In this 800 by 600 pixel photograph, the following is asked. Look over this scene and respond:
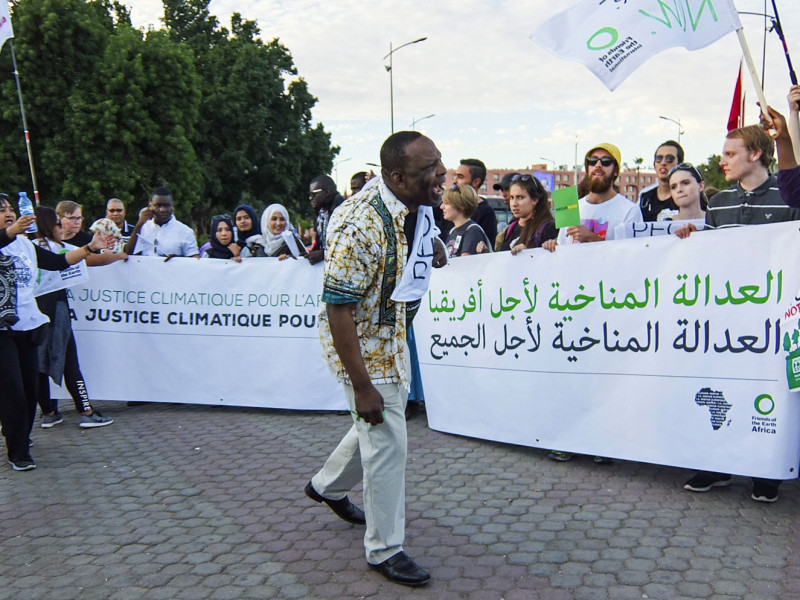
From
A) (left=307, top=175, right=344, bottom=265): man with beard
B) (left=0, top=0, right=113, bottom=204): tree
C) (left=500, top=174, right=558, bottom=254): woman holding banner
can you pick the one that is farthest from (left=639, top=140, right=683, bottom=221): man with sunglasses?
(left=0, top=0, right=113, bottom=204): tree

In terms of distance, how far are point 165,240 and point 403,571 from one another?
5.36 meters

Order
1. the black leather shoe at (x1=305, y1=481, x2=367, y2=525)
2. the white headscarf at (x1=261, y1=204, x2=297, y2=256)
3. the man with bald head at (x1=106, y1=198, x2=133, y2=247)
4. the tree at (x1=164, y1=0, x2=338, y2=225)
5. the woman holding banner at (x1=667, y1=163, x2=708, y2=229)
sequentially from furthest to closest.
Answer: the tree at (x1=164, y1=0, x2=338, y2=225)
the man with bald head at (x1=106, y1=198, x2=133, y2=247)
the white headscarf at (x1=261, y1=204, x2=297, y2=256)
the woman holding banner at (x1=667, y1=163, x2=708, y2=229)
the black leather shoe at (x1=305, y1=481, x2=367, y2=525)

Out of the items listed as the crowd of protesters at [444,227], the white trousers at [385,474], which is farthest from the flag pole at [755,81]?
the white trousers at [385,474]

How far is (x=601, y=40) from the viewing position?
459 centimetres

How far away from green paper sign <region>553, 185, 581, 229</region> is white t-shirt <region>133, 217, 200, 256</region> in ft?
14.3

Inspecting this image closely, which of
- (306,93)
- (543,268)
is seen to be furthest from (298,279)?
(306,93)

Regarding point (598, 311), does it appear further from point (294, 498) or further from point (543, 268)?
point (294, 498)

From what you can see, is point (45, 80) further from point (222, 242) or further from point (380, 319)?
point (380, 319)

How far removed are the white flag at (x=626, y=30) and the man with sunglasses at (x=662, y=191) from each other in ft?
5.63

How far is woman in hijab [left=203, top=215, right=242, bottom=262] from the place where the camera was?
7762 mm

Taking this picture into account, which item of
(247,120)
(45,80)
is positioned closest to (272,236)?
(45,80)

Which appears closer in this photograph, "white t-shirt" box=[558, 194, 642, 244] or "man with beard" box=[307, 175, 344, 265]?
"white t-shirt" box=[558, 194, 642, 244]

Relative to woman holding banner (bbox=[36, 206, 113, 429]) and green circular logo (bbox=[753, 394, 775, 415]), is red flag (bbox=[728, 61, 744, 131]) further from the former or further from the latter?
woman holding banner (bbox=[36, 206, 113, 429])

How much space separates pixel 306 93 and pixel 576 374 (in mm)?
40385
